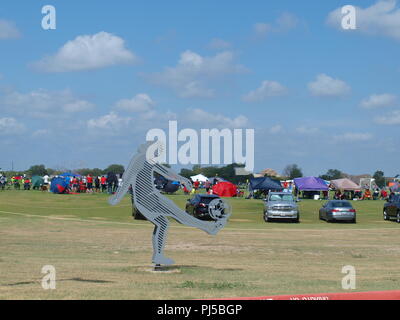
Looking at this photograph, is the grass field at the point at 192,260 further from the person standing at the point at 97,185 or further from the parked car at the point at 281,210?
the person standing at the point at 97,185

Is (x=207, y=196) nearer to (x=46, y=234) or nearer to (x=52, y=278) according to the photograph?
(x=46, y=234)

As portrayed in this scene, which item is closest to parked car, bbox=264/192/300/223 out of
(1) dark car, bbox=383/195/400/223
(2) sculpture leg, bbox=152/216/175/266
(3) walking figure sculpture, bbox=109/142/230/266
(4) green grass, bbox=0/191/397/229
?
(4) green grass, bbox=0/191/397/229

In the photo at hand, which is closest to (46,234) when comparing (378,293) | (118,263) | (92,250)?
(92,250)

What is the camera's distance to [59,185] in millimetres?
59438

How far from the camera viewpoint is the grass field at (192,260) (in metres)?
11.5

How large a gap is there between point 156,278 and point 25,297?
3.44m

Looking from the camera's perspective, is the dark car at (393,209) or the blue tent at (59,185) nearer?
the dark car at (393,209)

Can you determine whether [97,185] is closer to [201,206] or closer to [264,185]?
[264,185]

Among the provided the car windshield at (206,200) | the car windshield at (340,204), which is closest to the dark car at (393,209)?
the car windshield at (340,204)

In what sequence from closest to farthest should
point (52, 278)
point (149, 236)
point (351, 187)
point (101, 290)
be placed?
point (101, 290) < point (52, 278) < point (149, 236) < point (351, 187)

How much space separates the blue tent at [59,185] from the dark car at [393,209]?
32173 millimetres

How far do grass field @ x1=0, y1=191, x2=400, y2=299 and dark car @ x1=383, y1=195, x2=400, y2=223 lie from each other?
1842 mm

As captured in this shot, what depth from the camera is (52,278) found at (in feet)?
40.9
